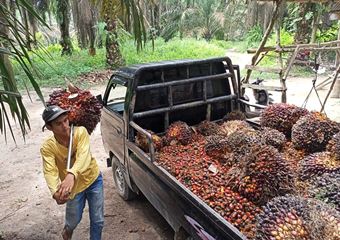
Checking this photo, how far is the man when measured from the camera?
242 centimetres

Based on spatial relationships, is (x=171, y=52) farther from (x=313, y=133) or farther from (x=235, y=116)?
(x=313, y=133)

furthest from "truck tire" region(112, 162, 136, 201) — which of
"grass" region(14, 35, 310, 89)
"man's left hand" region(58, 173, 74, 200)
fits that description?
"grass" region(14, 35, 310, 89)

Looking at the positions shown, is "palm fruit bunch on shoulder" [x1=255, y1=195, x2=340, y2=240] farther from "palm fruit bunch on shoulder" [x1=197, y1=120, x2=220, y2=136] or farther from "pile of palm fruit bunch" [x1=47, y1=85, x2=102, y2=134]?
"palm fruit bunch on shoulder" [x1=197, y1=120, x2=220, y2=136]

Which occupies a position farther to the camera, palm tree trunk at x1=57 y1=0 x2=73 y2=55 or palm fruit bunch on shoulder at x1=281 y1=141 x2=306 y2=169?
palm tree trunk at x1=57 y1=0 x2=73 y2=55

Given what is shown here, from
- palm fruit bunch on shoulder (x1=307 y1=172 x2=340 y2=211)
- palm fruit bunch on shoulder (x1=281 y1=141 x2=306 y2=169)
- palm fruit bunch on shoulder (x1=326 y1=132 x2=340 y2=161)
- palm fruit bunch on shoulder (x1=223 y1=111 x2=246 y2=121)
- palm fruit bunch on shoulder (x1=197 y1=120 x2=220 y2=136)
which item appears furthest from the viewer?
palm fruit bunch on shoulder (x1=223 y1=111 x2=246 y2=121)

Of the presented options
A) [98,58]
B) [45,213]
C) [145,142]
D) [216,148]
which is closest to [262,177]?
[216,148]

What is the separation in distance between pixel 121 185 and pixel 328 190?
2780 millimetres

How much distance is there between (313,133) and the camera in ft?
9.75

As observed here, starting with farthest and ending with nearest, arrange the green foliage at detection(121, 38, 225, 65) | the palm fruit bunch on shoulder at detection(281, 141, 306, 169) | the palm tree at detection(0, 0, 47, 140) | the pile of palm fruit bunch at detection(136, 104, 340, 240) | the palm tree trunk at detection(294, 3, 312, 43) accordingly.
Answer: the green foliage at detection(121, 38, 225, 65) → the palm tree trunk at detection(294, 3, 312, 43) → the palm fruit bunch on shoulder at detection(281, 141, 306, 169) → the palm tree at detection(0, 0, 47, 140) → the pile of palm fruit bunch at detection(136, 104, 340, 240)

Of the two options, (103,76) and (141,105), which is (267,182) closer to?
(141,105)

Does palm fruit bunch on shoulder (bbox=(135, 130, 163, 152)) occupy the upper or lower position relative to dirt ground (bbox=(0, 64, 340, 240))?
upper

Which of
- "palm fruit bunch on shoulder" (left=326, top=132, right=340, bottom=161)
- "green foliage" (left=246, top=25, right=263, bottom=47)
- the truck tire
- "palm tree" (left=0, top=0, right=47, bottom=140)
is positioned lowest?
the truck tire

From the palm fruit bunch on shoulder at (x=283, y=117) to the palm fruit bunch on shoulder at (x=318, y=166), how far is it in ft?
2.71

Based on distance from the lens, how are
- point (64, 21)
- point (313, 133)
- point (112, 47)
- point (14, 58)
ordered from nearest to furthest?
point (14, 58)
point (313, 133)
point (112, 47)
point (64, 21)
